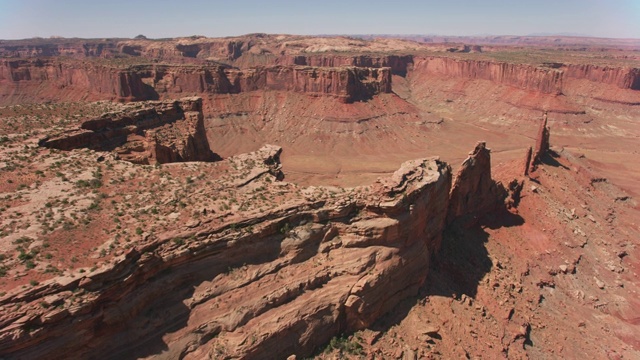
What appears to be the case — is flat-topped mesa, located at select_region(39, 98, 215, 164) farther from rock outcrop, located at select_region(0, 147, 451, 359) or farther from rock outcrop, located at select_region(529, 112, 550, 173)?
rock outcrop, located at select_region(529, 112, 550, 173)

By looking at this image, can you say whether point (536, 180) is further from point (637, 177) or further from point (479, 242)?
point (637, 177)

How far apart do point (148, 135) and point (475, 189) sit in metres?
32.9

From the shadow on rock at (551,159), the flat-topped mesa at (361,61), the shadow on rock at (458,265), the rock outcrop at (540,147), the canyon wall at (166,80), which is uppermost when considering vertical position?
the flat-topped mesa at (361,61)

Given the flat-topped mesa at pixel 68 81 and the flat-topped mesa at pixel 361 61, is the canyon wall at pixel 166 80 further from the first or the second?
the flat-topped mesa at pixel 361 61

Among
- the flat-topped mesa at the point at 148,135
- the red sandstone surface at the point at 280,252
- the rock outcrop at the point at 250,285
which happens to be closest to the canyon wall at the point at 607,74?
the red sandstone surface at the point at 280,252

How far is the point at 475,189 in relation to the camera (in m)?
37.3

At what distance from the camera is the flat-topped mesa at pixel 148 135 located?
34.3 m

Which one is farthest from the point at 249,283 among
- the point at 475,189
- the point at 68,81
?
the point at 68,81

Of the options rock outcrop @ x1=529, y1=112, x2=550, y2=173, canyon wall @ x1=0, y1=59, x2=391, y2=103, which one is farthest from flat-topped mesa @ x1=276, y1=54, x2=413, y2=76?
rock outcrop @ x1=529, y1=112, x2=550, y2=173

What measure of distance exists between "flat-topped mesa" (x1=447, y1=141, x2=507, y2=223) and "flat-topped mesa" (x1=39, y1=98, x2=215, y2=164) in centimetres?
2736

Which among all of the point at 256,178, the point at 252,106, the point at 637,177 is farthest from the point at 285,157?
the point at 637,177

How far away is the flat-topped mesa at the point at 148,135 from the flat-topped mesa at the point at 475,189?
89.8 ft

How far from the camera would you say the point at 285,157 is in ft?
271

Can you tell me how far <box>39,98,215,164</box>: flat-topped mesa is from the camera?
34.3 metres
